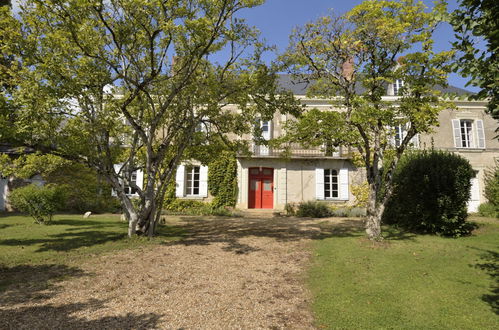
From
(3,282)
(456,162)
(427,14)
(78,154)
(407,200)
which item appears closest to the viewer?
(3,282)

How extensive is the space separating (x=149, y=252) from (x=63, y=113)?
3.94m

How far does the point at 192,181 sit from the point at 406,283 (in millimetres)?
12314

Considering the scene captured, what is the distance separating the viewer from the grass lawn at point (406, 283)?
12.6 ft

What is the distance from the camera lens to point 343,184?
15609 mm

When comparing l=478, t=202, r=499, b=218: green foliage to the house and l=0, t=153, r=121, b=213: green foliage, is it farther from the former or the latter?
l=0, t=153, r=121, b=213: green foliage

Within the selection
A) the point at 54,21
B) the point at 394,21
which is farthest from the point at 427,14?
the point at 54,21

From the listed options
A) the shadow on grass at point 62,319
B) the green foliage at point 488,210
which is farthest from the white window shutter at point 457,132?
the shadow on grass at point 62,319

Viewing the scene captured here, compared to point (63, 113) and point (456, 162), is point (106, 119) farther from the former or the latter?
point (456, 162)

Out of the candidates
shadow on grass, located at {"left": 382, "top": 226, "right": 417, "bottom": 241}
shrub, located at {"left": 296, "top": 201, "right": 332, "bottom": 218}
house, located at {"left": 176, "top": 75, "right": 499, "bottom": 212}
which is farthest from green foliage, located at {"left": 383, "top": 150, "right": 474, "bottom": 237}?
house, located at {"left": 176, "top": 75, "right": 499, "bottom": 212}

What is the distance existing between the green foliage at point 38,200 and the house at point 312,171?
612 cm

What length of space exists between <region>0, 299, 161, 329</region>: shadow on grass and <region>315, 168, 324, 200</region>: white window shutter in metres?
12.6

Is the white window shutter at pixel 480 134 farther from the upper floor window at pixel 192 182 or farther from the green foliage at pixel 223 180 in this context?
the upper floor window at pixel 192 182

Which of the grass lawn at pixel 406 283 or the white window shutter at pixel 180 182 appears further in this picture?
the white window shutter at pixel 180 182

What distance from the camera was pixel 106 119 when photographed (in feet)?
23.2
